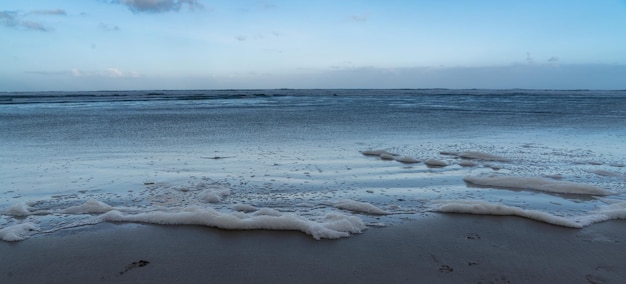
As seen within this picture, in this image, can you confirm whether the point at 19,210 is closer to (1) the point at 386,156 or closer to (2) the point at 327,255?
(2) the point at 327,255

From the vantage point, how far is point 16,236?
4586 millimetres

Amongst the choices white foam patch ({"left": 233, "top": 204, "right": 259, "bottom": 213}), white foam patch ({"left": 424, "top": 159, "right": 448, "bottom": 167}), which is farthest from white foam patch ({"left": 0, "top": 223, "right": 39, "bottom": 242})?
white foam patch ({"left": 424, "top": 159, "right": 448, "bottom": 167})

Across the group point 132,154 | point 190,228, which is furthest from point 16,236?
point 132,154

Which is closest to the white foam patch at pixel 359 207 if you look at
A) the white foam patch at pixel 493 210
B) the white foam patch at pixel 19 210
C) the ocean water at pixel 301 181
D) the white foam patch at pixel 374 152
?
the ocean water at pixel 301 181

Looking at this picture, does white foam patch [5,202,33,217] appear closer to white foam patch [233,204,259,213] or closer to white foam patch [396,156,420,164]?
white foam patch [233,204,259,213]

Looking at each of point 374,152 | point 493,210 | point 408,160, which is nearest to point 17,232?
point 493,210

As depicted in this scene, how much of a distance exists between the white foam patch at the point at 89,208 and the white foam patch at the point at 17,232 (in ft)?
1.86

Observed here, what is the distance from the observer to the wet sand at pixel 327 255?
3736 millimetres

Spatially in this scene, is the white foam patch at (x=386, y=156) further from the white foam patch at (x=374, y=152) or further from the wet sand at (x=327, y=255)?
the wet sand at (x=327, y=255)

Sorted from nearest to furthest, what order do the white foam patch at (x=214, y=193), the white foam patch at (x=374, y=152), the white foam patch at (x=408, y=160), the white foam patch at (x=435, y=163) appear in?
1. the white foam patch at (x=214, y=193)
2. the white foam patch at (x=435, y=163)
3. the white foam patch at (x=408, y=160)
4. the white foam patch at (x=374, y=152)

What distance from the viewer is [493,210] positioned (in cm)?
553

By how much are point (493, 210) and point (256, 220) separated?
3.11 metres

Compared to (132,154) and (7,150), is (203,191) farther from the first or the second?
(7,150)

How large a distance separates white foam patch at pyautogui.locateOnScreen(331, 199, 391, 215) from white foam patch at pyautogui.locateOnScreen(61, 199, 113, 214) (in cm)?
308
